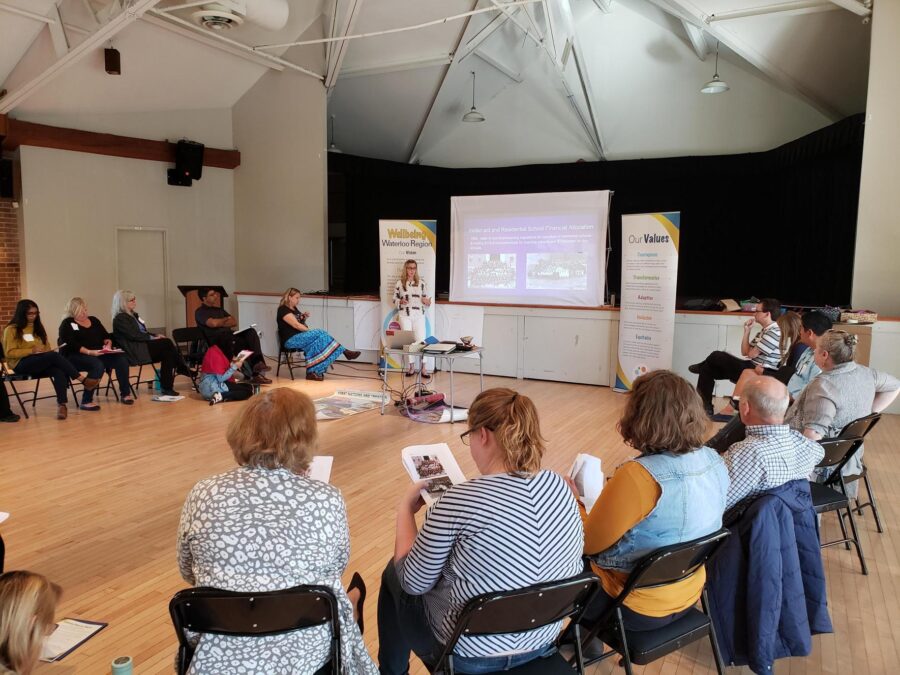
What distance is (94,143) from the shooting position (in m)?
9.07

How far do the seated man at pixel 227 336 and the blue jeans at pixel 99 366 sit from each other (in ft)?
3.34

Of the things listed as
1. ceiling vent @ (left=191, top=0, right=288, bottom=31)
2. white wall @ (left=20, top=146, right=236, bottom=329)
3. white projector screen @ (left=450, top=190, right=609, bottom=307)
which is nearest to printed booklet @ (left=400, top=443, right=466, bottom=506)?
white projector screen @ (left=450, top=190, right=609, bottom=307)

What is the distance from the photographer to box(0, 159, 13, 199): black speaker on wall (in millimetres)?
8562

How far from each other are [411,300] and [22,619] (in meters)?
7.02

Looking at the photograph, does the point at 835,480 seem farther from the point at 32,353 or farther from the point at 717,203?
the point at 717,203

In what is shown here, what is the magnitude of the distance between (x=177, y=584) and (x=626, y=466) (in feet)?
7.21

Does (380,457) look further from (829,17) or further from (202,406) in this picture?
(829,17)

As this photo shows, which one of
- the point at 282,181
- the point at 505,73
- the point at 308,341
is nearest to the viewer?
the point at 308,341

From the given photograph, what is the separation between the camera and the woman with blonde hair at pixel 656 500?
182cm

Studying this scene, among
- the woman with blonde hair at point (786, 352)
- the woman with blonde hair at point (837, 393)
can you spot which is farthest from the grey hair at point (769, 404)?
the woman with blonde hair at point (786, 352)

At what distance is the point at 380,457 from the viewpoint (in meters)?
4.85

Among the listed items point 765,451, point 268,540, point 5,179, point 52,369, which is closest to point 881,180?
point 765,451

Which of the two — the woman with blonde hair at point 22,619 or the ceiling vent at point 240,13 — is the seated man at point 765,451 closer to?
the woman with blonde hair at point 22,619

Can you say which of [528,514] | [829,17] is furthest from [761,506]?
[829,17]
